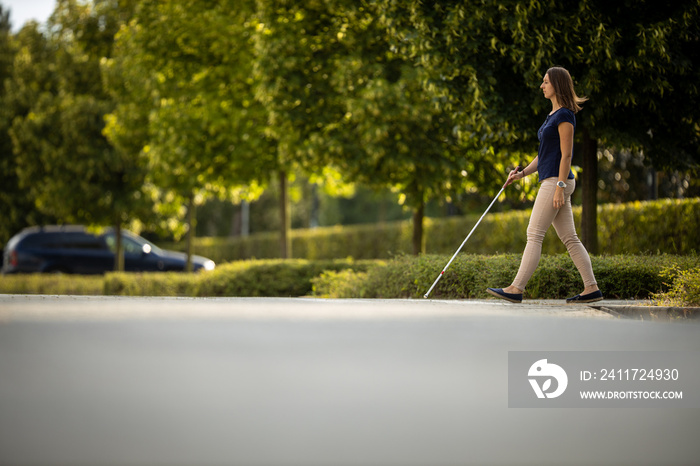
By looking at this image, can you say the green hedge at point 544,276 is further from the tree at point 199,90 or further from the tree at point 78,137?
the tree at point 78,137

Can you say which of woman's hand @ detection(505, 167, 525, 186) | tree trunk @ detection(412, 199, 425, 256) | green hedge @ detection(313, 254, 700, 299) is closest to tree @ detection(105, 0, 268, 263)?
tree trunk @ detection(412, 199, 425, 256)

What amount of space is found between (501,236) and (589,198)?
24.1 feet

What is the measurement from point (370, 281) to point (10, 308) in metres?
4.76

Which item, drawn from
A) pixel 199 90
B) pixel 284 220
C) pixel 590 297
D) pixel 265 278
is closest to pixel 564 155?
pixel 590 297

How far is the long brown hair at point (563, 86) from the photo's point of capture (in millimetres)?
6887

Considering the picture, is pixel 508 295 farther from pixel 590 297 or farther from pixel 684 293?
pixel 684 293

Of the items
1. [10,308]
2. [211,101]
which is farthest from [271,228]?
[10,308]

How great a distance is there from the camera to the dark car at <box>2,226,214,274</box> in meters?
23.8

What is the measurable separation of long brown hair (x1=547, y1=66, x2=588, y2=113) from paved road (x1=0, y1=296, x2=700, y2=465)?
1906 millimetres

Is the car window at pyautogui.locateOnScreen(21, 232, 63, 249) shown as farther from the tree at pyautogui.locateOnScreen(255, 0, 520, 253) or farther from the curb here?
the curb

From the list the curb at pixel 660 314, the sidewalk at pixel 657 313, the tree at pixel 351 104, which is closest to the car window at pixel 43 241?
the tree at pixel 351 104

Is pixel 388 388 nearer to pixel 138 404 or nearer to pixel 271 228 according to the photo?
pixel 138 404

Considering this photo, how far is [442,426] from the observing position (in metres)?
4.26

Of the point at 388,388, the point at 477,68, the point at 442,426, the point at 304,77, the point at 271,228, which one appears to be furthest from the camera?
the point at 271,228
